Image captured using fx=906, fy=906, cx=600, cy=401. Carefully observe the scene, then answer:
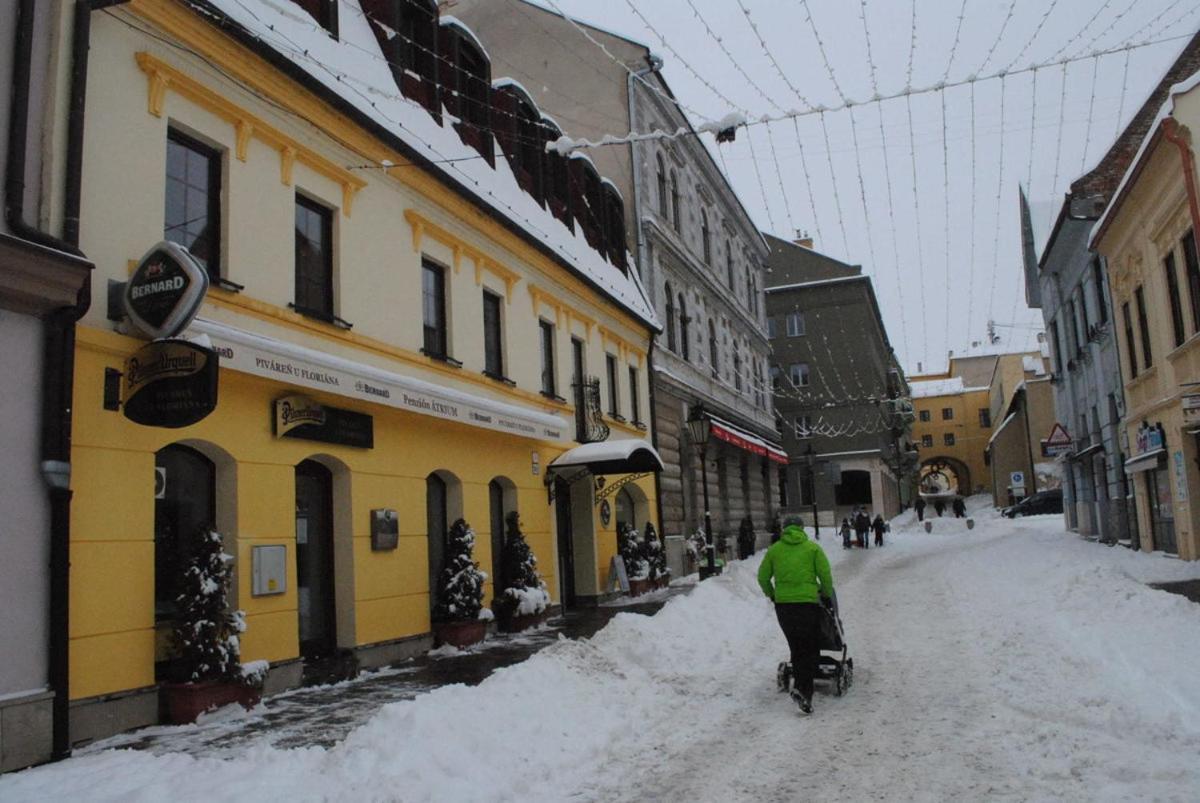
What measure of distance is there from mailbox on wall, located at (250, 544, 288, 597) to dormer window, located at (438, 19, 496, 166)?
7663 mm

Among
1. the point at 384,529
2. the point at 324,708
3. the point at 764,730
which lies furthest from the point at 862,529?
the point at 324,708

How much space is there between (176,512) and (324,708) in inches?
93.5

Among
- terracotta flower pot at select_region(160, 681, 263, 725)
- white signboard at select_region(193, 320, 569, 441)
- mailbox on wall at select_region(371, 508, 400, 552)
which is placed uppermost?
white signboard at select_region(193, 320, 569, 441)

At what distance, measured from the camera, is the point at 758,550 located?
32.3 meters

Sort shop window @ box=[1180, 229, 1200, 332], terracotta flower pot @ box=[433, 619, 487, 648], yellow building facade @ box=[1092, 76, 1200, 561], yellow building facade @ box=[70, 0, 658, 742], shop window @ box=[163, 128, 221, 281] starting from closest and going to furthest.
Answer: yellow building facade @ box=[70, 0, 658, 742]
shop window @ box=[163, 128, 221, 281]
terracotta flower pot @ box=[433, 619, 487, 648]
yellow building facade @ box=[1092, 76, 1200, 561]
shop window @ box=[1180, 229, 1200, 332]

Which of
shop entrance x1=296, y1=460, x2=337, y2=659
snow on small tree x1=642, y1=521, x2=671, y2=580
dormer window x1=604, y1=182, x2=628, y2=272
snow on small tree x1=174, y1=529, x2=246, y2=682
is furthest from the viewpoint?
dormer window x1=604, y1=182, x2=628, y2=272

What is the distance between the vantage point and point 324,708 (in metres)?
8.48

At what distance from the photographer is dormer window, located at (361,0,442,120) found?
13.2 m

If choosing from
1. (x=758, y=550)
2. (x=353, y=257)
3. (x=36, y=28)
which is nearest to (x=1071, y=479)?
(x=758, y=550)

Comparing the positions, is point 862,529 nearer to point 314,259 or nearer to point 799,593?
point 799,593

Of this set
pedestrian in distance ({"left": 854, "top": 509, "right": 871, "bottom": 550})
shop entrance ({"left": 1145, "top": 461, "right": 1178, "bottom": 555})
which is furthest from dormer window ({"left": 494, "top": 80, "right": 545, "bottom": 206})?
pedestrian in distance ({"left": 854, "top": 509, "right": 871, "bottom": 550})

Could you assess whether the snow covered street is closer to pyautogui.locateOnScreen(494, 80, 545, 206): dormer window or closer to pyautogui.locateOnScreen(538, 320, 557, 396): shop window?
pyautogui.locateOnScreen(538, 320, 557, 396): shop window

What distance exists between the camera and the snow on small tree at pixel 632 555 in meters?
19.0

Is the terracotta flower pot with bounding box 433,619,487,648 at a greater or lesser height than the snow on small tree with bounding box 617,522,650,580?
lesser
